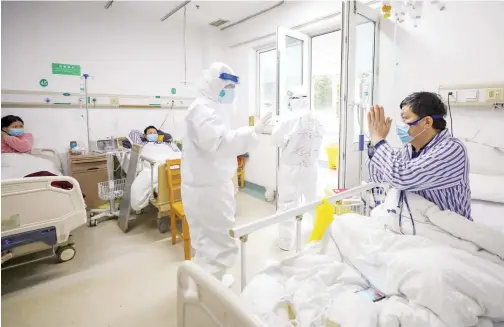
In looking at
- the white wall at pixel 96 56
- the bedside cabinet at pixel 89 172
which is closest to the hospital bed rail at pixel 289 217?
the bedside cabinet at pixel 89 172

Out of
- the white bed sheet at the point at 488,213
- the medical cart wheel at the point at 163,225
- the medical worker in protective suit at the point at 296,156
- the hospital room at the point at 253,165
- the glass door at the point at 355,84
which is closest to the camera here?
the hospital room at the point at 253,165

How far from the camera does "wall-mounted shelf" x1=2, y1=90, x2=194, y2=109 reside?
3.79 m

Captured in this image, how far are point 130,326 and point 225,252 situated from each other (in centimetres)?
79

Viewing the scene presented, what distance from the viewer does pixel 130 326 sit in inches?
73.9

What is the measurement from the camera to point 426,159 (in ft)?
4.15

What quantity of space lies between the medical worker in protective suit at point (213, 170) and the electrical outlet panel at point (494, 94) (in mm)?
1798

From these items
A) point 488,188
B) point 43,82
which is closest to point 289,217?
point 488,188

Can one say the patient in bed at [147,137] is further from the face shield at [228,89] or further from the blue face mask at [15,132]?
the face shield at [228,89]

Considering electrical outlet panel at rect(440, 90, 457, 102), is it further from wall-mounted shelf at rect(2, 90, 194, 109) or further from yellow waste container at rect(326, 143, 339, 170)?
wall-mounted shelf at rect(2, 90, 194, 109)

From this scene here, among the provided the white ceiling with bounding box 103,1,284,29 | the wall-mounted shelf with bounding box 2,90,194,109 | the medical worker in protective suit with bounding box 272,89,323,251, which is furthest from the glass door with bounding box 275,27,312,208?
the wall-mounted shelf with bounding box 2,90,194,109

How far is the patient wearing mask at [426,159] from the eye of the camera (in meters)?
1.26

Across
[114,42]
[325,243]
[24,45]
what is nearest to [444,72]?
[325,243]

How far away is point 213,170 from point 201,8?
3.14 m

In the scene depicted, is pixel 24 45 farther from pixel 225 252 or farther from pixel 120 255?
pixel 225 252
